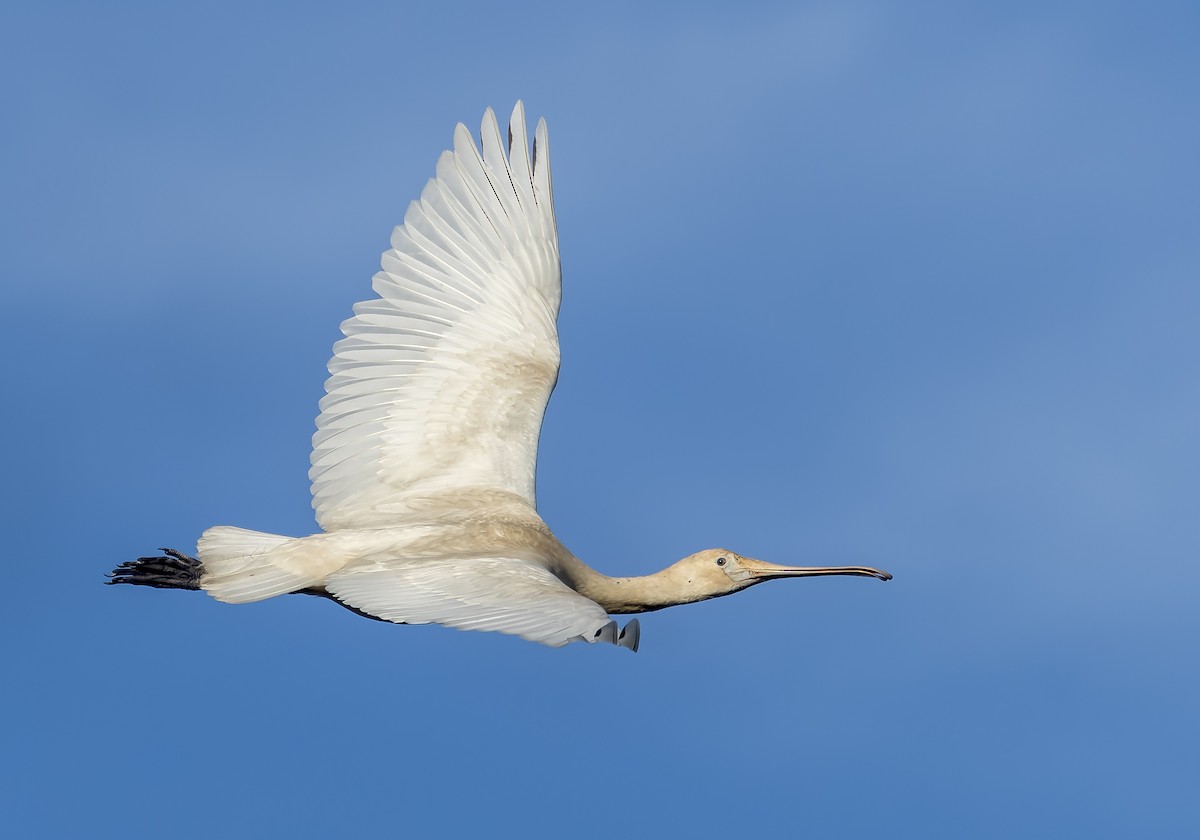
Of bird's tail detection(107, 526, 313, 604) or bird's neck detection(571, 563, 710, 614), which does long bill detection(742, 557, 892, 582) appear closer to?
bird's neck detection(571, 563, 710, 614)

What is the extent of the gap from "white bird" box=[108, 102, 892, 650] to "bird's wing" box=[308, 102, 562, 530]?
14mm

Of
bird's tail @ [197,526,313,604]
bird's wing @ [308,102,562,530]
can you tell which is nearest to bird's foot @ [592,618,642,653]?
bird's tail @ [197,526,313,604]

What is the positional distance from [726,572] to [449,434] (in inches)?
118

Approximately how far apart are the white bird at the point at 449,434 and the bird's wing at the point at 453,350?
0.01 meters

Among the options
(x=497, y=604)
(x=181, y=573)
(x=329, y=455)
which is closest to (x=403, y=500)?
(x=329, y=455)

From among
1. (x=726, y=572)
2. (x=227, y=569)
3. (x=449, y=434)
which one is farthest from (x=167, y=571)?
(x=726, y=572)

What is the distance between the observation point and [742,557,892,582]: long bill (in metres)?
16.9

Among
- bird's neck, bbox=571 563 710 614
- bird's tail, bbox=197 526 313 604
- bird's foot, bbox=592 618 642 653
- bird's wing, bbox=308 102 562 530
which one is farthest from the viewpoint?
bird's wing, bbox=308 102 562 530

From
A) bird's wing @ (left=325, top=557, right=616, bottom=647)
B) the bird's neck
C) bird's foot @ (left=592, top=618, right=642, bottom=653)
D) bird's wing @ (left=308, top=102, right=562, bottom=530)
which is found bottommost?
bird's foot @ (left=592, top=618, right=642, bottom=653)

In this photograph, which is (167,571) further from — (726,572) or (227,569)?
(726,572)

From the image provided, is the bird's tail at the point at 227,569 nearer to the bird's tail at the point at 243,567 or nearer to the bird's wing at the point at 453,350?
the bird's tail at the point at 243,567

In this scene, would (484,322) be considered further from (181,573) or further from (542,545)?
(181,573)

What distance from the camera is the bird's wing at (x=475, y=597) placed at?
494 inches

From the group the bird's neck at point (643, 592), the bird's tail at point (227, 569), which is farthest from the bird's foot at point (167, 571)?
the bird's neck at point (643, 592)
